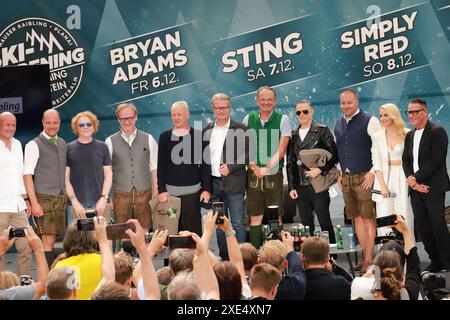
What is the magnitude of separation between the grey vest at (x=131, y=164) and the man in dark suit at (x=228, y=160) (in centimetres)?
57

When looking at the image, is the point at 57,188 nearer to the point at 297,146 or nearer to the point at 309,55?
the point at 297,146

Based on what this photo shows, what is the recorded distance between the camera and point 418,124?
7.58m

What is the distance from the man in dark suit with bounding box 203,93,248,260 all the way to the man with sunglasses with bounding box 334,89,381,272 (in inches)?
34.2

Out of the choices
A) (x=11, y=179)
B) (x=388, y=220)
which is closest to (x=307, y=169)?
(x=11, y=179)

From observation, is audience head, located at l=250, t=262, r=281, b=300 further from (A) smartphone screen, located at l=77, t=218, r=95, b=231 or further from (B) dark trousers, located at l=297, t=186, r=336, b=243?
(B) dark trousers, located at l=297, t=186, r=336, b=243

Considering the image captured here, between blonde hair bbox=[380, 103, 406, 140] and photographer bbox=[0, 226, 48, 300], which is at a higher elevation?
blonde hair bbox=[380, 103, 406, 140]

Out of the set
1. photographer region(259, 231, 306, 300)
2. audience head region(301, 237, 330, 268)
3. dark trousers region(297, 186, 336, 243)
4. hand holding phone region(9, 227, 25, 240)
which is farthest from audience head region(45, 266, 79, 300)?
dark trousers region(297, 186, 336, 243)

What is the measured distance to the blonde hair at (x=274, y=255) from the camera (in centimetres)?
486

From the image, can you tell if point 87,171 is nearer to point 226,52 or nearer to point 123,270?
point 226,52

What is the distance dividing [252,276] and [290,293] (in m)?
0.31

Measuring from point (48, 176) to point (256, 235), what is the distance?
1884 mm

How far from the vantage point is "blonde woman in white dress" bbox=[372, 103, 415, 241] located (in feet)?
25.1
